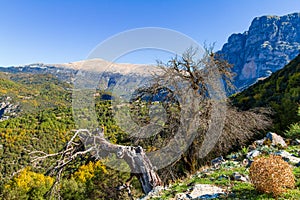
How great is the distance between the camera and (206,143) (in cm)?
1009

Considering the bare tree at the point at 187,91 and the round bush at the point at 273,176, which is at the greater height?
the bare tree at the point at 187,91

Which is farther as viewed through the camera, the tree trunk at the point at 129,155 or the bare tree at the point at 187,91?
the bare tree at the point at 187,91

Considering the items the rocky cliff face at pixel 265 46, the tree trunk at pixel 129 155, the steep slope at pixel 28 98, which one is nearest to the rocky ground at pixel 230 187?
the tree trunk at pixel 129 155

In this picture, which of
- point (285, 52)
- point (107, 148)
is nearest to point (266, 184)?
point (107, 148)

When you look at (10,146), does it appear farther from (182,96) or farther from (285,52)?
(285,52)

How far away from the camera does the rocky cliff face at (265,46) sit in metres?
153

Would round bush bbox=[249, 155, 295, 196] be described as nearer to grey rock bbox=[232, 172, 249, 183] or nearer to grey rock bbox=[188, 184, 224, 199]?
grey rock bbox=[188, 184, 224, 199]

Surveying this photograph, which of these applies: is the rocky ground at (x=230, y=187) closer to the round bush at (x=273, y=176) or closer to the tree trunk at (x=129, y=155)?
the round bush at (x=273, y=176)

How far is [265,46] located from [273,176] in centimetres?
17802

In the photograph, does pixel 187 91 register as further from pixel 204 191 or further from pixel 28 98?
pixel 28 98

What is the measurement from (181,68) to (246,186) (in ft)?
22.0

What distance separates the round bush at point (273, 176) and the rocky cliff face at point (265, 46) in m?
156

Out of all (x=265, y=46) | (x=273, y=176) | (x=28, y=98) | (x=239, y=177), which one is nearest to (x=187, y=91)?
(x=239, y=177)

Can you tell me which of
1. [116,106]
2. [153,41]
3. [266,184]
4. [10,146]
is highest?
[153,41]
